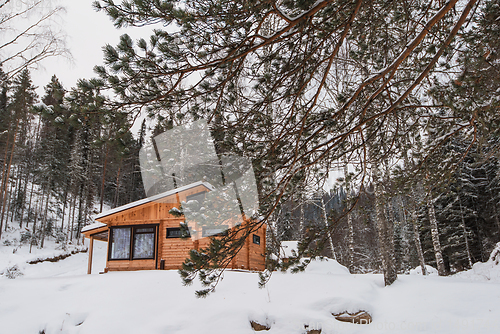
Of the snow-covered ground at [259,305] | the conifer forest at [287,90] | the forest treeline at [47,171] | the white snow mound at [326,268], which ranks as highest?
the forest treeline at [47,171]

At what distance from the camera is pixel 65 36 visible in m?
8.52

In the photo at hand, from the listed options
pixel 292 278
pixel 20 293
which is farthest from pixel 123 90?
pixel 20 293

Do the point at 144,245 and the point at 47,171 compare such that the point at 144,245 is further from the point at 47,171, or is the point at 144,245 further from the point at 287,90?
the point at 47,171

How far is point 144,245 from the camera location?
12.9 m

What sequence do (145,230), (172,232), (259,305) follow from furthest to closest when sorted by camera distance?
(145,230), (172,232), (259,305)

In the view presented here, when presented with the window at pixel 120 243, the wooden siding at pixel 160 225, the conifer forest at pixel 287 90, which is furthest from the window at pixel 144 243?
the conifer forest at pixel 287 90

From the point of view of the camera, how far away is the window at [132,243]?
505 inches

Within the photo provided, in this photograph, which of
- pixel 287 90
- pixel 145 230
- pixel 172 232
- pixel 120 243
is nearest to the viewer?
pixel 287 90

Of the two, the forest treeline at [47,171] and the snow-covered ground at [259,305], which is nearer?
the snow-covered ground at [259,305]

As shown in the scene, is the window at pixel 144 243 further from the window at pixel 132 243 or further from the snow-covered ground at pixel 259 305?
the snow-covered ground at pixel 259 305

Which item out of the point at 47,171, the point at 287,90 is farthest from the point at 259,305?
the point at 47,171

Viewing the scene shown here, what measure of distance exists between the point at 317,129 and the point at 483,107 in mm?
1582

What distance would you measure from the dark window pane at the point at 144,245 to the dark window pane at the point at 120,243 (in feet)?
1.33

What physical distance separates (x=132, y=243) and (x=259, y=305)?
7809mm
